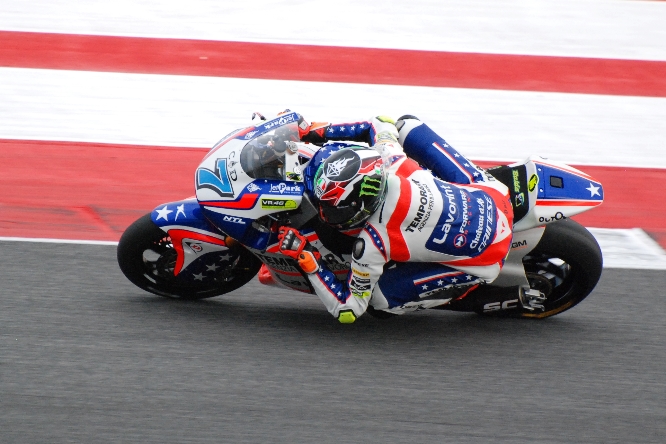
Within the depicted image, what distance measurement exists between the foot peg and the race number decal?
5.70ft

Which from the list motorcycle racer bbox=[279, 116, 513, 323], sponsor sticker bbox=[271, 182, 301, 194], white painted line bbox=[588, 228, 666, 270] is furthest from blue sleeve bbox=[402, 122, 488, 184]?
white painted line bbox=[588, 228, 666, 270]

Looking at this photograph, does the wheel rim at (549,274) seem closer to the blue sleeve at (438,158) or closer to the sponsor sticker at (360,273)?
the blue sleeve at (438,158)

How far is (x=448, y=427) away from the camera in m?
4.00

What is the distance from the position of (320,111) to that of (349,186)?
3808 mm

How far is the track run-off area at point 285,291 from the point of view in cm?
409

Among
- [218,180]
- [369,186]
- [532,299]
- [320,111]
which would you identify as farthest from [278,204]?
[320,111]

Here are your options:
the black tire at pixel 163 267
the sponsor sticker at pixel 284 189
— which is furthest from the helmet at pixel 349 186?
the black tire at pixel 163 267

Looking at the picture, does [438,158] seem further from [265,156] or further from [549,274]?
[265,156]

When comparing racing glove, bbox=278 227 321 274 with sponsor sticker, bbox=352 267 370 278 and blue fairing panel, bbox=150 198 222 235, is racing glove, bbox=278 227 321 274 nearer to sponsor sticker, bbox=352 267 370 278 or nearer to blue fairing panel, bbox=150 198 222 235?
sponsor sticker, bbox=352 267 370 278

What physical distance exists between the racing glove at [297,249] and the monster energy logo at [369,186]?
0.41 m

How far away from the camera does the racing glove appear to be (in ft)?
14.0

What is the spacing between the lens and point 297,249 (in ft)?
14.0

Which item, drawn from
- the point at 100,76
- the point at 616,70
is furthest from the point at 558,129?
the point at 100,76

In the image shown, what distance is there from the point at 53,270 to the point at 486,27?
19.6ft
